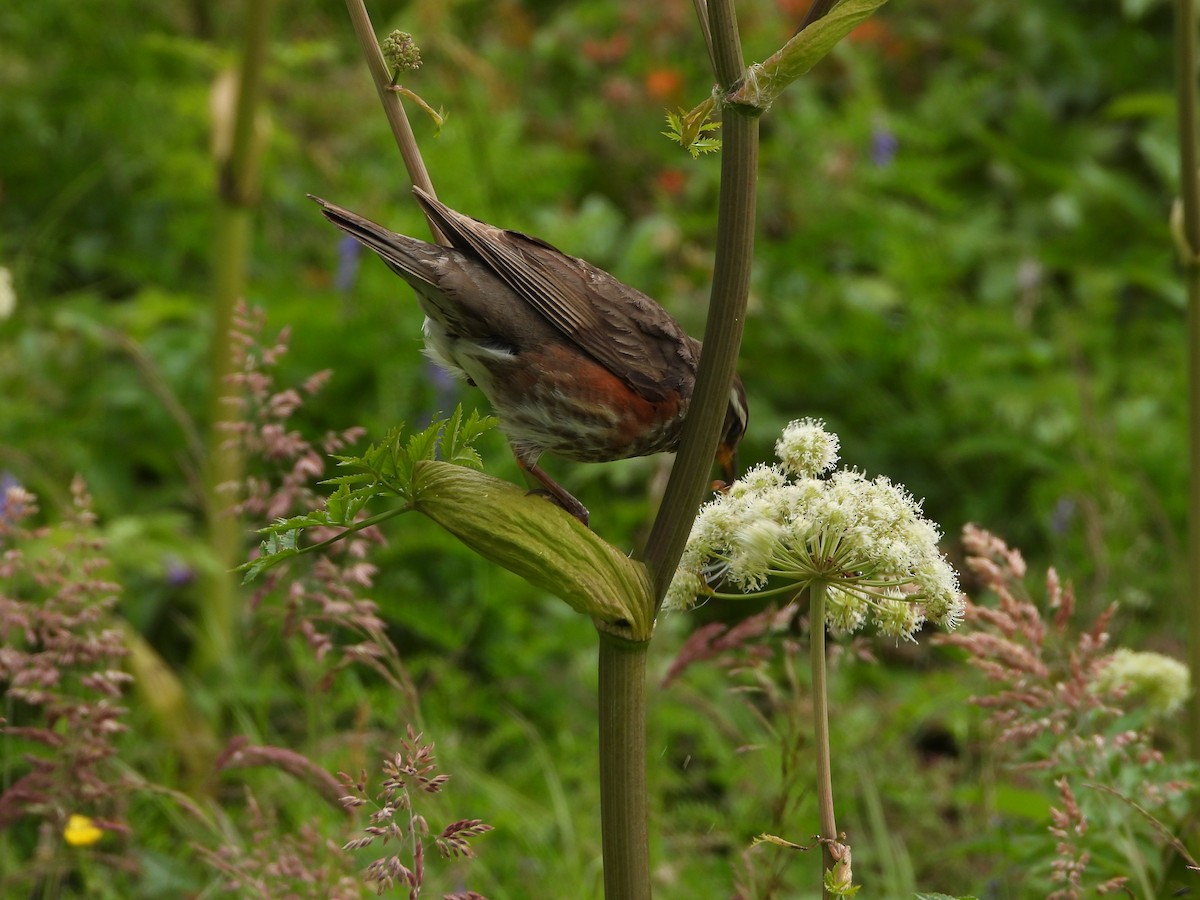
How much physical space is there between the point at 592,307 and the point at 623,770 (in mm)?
933

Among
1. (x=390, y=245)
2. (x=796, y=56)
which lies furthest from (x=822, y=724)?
(x=390, y=245)

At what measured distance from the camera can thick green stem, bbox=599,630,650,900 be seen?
1.64 m

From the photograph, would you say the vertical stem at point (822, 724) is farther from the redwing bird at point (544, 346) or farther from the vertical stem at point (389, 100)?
the vertical stem at point (389, 100)

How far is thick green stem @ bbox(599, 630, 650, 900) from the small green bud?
28.6 inches

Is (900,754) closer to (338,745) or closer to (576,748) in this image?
(576,748)

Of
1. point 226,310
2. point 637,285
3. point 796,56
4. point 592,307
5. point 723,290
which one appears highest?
point 637,285

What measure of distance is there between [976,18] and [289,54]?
4322 millimetres

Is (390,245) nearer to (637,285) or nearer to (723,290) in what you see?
(723,290)

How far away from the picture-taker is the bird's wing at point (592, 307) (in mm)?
2246

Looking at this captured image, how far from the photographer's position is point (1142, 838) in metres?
2.42

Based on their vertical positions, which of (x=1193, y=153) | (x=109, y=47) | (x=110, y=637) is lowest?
(x=110, y=637)

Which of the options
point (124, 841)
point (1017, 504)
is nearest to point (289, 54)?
point (124, 841)

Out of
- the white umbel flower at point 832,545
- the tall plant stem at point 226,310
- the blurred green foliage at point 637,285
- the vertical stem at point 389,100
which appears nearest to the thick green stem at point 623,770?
the white umbel flower at point 832,545

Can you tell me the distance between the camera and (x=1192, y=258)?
2.49 meters
